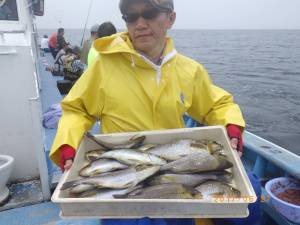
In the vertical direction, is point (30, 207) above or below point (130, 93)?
below

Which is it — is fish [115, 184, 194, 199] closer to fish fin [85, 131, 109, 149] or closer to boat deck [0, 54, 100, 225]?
fish fin [85, 131, 109, 149]

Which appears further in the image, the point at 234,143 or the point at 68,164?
the point at 234,143

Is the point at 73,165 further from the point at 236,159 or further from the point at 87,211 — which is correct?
the point at 236,159

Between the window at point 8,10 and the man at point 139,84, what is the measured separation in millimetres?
4023

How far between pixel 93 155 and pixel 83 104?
377 millimetres

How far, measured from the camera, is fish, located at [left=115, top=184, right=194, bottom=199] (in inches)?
66.8

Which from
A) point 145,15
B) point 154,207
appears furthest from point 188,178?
point 145,15

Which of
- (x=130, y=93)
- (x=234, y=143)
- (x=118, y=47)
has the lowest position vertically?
(x=234, y=143)

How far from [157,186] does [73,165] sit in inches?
21.4

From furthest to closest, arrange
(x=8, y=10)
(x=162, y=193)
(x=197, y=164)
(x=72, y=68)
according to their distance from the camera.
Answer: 1. (x=72, y=68)
2. (x=8, y=10)
3. (x=197, y=164)
4. (x=162, y=193)

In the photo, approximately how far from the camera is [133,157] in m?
2.02

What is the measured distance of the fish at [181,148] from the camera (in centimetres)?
209

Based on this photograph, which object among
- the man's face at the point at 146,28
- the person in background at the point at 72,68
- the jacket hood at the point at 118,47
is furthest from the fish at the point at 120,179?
the person in background at the point at 72,68

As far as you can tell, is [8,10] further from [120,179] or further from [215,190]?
[215,190]
